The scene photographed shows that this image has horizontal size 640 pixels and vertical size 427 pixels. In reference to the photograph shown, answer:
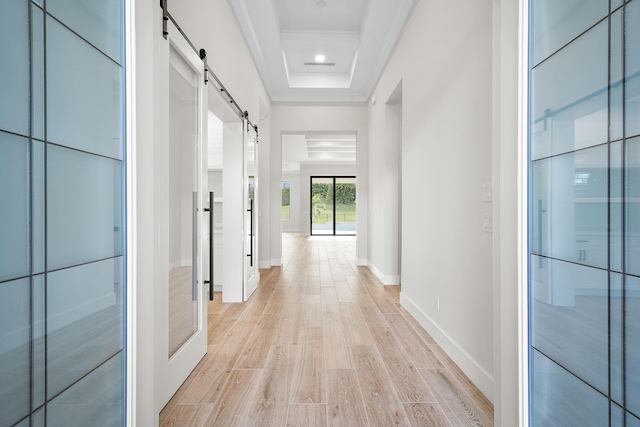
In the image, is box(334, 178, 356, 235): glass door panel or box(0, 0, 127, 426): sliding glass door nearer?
box(0, 0, 127, 426): sliding glass door

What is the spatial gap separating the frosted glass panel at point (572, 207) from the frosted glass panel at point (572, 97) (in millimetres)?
51

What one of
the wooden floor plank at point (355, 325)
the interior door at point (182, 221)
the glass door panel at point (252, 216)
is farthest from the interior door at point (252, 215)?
the interior door at point (182, 221)

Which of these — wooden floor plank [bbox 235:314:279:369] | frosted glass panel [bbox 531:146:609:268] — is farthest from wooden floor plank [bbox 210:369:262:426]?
frosted glass panel [bbox 531:146:609:268]

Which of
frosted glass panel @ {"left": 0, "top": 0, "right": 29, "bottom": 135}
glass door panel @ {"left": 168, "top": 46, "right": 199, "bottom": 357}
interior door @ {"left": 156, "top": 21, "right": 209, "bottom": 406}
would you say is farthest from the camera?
glass door panel @ {"left": 168, "top": 46, "right": 199, "bottom": 357}

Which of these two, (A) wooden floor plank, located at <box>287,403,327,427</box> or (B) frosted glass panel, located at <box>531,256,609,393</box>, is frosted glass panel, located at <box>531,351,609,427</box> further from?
(A) wooden floor plank, located at <box>287,403,327,427</box>

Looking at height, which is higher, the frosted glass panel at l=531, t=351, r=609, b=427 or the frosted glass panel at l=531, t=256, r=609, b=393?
the frosted glass panel at l=531, t=256, r=609, b=393

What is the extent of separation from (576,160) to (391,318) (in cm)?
263

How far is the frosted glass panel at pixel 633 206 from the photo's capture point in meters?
0.91

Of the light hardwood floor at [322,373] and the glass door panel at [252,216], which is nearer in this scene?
the light hardwood floor at [322,373]

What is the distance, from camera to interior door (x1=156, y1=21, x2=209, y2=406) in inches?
74.2

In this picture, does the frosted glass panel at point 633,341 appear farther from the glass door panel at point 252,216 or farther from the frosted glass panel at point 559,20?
the glass door panel at point 252,216

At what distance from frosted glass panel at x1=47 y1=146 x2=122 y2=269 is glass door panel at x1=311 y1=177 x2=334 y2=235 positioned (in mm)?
12980

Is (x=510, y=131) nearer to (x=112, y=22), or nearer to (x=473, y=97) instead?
(x=473, y=97)

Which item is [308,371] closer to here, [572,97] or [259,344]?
[259,344]
